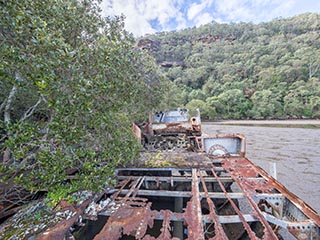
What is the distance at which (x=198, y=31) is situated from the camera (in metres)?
94.8

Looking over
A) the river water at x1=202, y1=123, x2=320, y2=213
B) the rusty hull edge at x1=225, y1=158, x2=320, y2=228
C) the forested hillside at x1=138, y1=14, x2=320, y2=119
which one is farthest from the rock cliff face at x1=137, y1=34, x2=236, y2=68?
the rusty hull edge at x1=225, y1=158, x2=320, y2=228

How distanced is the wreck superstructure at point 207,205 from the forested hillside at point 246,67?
55.4 ft

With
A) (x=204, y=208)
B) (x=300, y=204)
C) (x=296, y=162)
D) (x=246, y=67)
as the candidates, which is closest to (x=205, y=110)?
(x=296, y=162)

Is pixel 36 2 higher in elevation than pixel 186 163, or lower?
higher

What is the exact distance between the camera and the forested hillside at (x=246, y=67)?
35.3 metres

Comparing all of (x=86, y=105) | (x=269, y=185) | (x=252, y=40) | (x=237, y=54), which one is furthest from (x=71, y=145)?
(x=252, y=40)

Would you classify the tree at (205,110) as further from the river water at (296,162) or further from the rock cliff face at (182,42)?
the rock cliff face at (182,42)

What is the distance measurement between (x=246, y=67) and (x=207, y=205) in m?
59.5

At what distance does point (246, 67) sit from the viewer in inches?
2172

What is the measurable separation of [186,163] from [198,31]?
10331cm

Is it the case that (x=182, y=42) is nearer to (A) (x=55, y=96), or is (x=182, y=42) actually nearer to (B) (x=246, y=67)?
(B) (x=246, y=67)

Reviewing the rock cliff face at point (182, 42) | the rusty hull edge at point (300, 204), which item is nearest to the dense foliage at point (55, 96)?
the rusty hull edge at point (300, 204)

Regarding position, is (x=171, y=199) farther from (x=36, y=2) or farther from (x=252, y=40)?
(x=252, y=40)

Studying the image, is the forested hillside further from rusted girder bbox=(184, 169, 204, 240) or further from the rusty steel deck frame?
rusted girder bbox=(184, 169, 204, 240)
